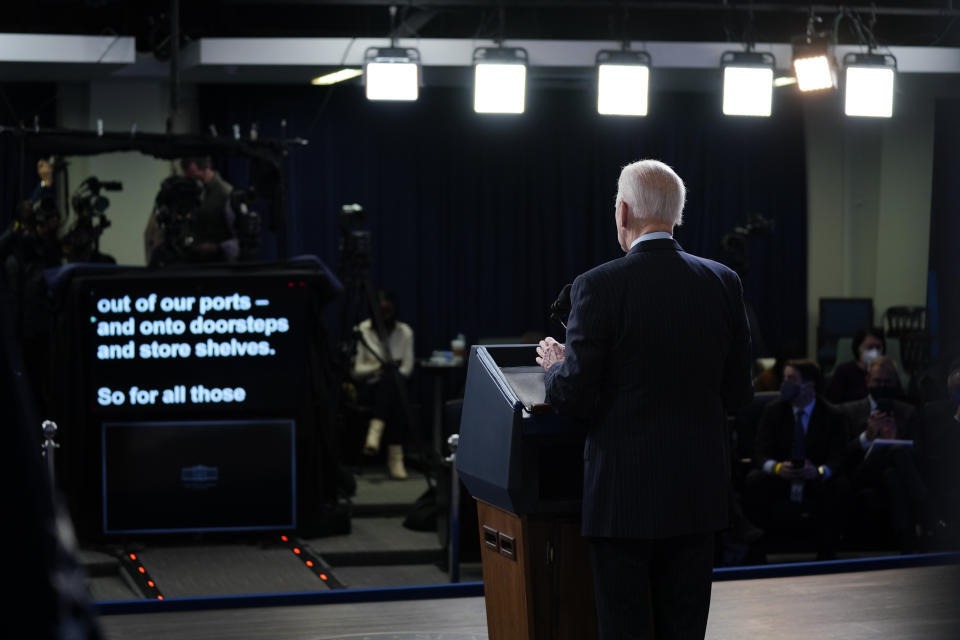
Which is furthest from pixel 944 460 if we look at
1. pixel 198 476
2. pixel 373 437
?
pixel 373 437

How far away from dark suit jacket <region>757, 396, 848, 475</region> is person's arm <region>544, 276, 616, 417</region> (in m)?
3.83

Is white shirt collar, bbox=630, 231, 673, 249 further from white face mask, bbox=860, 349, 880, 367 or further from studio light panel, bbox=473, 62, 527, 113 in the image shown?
white face mask, bbox=860, 349, 880, 367

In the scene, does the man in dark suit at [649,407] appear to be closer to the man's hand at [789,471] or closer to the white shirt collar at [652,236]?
the white shirt collar at [652,236]

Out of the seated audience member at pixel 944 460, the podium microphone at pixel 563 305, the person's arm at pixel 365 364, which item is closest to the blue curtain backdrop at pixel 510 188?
the person's arm at pixel 365 364

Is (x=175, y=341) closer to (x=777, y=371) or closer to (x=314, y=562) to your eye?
(x=314, y=562)

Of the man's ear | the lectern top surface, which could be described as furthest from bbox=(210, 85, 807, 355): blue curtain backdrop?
the man's ear

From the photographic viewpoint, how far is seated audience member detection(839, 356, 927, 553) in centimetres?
605

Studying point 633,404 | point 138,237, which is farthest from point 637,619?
point 138,237

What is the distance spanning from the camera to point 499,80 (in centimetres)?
727

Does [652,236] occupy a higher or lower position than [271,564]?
higher

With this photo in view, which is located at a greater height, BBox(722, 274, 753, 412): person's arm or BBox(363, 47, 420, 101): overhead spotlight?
BBox(363, 47, 420, 101): overhead spotlight

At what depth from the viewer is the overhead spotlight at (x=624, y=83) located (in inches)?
286

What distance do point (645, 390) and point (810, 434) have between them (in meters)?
3.90

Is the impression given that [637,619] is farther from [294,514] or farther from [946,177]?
[946,177]
